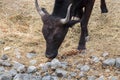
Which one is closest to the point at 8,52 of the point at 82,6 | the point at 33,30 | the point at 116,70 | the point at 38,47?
the point at 38,47

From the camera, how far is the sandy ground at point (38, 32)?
26.4 ft

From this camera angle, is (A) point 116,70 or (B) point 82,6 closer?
(A) point 116,70

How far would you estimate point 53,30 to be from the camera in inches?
286

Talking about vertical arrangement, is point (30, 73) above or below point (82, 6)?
below

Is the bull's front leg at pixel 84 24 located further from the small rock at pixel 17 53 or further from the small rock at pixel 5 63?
the small rock at pixel 5 63

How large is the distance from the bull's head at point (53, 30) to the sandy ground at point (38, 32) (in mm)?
420

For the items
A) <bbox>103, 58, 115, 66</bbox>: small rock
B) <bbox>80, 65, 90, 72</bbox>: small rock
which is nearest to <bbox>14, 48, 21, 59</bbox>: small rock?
<bbox>80, 65, 90, 72</bbox>: small rock

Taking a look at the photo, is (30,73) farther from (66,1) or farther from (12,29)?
(12,29)

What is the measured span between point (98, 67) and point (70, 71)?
0.52 metres

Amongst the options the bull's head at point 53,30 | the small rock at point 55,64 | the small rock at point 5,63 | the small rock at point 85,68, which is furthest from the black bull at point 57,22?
the small rock at point 5,63

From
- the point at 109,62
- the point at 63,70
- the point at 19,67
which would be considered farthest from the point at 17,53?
the point at 109,62

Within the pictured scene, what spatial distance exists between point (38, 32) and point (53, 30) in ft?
5.93

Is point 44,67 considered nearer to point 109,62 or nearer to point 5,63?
point 5,63

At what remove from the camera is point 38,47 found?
27.2ft
